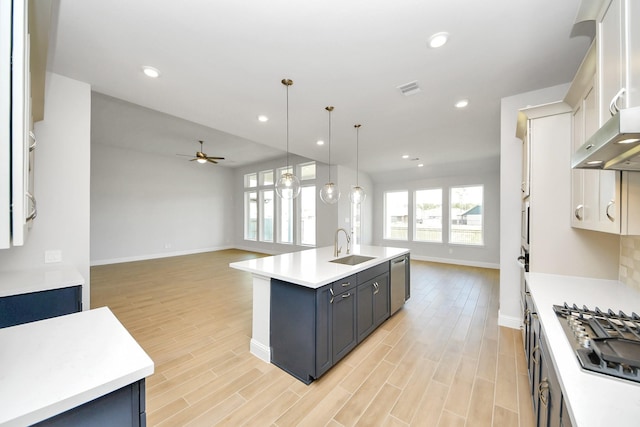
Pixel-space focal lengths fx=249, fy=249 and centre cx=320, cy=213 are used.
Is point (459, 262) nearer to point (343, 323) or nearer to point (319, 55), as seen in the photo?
point (343, 323)

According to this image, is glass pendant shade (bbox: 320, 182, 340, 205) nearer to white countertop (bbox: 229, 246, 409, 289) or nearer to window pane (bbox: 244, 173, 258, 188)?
white countertop (bbox: 229, 246, 409, 289)

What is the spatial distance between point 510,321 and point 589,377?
8.41ft

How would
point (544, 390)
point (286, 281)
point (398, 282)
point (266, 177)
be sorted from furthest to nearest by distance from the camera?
point (266, 177) → point (398, 282) → point (286, 281) → point (544, 390)

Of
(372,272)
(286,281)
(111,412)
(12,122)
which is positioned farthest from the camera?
(372,272)

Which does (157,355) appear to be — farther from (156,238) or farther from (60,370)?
(156,238)

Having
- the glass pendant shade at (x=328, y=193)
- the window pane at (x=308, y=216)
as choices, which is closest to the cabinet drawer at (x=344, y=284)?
the glass pendant shade at (x=328, y=193)

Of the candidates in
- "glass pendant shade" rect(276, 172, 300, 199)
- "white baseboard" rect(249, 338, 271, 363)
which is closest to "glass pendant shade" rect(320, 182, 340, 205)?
"glass pendant shade" rect(276, 172, 300, 199)

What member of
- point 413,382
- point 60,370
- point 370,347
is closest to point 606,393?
point 413,382

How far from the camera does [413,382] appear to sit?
209 centimetres

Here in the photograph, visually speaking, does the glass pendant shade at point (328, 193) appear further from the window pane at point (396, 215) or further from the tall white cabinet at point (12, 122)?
the window pane at point (396, 215)

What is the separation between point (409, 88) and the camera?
2781mm

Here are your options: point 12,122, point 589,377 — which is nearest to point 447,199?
point 589,377

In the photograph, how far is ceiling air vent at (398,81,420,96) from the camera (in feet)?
8.86

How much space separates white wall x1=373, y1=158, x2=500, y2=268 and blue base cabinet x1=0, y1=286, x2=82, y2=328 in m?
7.36
